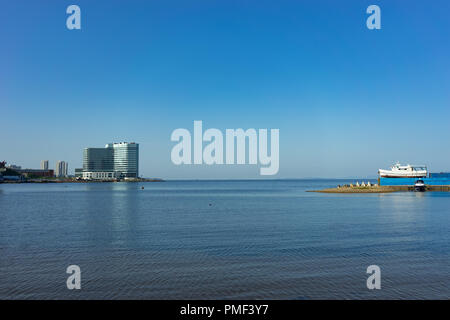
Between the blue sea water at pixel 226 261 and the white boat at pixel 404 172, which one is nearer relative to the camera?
the blue sea water at pixel 226 261

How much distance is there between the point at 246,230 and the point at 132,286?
18770mm

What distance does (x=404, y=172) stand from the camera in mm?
125000

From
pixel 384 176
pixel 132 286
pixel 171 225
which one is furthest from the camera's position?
pixel 384 176

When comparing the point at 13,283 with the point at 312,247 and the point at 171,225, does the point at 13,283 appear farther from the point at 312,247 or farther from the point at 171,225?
the point at 171,225

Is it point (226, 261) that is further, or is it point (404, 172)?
point (404, 172)

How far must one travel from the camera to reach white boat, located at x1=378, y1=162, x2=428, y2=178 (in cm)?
12294

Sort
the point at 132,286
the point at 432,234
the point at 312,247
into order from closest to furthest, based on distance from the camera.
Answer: the point at 132,286 < the point at 312,247 < the point at 432,234

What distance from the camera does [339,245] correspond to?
81.0 ft

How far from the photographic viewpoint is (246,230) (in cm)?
3316

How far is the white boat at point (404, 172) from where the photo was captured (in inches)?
4840

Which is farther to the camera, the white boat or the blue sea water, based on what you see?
the white boat

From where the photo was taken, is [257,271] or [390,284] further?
[257,271]
